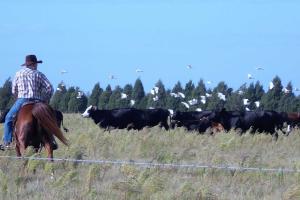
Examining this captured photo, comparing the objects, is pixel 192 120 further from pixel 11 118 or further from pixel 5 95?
pixel 5 95

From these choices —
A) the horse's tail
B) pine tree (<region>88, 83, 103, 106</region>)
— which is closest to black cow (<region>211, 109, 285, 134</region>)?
the horse's tail

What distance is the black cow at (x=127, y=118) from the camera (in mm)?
31625

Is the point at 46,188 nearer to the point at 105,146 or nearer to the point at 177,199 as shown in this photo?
the point at 177,199

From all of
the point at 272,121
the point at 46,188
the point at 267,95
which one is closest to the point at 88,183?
the point at 46,188

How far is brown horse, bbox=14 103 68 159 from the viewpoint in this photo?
12430 mm

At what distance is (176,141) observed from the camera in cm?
2139

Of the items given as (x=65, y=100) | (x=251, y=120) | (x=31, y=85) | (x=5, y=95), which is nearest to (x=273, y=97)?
(x=65, y=100)

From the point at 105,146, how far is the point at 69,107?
38673mm

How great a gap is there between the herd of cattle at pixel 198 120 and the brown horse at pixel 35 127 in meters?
15.5

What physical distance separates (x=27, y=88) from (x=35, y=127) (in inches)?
32.9

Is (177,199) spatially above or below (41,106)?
below

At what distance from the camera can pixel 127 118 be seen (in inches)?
1258

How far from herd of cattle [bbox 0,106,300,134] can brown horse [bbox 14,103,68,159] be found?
15236 millimetres

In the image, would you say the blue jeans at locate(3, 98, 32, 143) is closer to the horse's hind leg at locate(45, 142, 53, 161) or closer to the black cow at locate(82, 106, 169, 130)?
the horse's hind leg at locate(45, 142, 53, 161)
